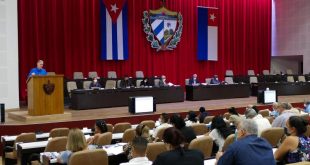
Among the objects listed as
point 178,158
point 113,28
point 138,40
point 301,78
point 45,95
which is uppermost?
point 113,28

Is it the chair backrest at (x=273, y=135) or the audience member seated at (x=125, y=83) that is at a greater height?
the audience member seated at (x=125, y=83)

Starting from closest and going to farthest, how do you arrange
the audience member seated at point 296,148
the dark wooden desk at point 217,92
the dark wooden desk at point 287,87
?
the audience member seated at point 296,148, the dark wooden desk at point 217,92, the dark wooden desk at point 287,87

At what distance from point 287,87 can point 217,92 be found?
369 cm

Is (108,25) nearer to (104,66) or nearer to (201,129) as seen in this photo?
(104,66)

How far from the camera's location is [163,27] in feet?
56.6

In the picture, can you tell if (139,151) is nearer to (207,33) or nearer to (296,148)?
(296,148)

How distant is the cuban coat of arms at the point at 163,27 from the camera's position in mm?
16906

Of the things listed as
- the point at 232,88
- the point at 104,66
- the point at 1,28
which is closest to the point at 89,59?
the point at 104,66

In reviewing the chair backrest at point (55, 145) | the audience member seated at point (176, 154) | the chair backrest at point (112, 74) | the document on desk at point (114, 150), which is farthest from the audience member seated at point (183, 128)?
the chair backrest at point (112, 74)

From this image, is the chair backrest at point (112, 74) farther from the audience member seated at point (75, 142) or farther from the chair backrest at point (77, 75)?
the audience member seated at point (75, 142)

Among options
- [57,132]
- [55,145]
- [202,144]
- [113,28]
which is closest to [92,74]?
[113,28]

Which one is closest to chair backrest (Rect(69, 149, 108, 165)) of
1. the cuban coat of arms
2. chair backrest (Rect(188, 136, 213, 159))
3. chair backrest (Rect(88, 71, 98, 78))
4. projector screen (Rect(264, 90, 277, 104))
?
chair backrest (Rect(188, 136, 213, 159))

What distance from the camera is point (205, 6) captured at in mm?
18562

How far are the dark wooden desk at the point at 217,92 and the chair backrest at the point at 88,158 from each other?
10.5 m
